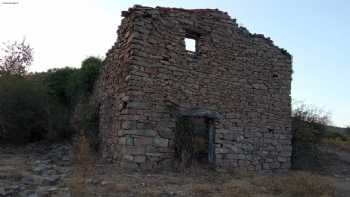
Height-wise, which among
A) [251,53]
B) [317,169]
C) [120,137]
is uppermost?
[251,53]

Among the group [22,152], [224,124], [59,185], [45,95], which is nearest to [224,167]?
[224,124]

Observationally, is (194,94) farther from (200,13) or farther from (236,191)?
(236,191)

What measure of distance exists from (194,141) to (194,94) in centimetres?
127

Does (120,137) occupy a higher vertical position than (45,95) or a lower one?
lower

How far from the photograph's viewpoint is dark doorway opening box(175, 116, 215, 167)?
951 centimetres

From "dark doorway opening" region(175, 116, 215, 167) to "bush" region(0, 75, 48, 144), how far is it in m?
6.62

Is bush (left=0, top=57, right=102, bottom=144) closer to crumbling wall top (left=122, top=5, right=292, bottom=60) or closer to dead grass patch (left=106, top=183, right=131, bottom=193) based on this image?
crumbling wall top (left=122, top=5, right=292, bottom=60)

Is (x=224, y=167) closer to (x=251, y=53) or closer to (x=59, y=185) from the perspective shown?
(x=251, y=53)

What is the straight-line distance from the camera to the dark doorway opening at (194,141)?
951 cm

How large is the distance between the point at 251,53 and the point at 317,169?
462 centimetres

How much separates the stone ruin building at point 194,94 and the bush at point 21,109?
10.8 ft

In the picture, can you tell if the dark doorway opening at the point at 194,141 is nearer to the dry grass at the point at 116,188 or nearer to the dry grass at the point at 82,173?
the dry grass at the point at 82,173

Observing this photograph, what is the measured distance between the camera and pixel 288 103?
39.3 feet

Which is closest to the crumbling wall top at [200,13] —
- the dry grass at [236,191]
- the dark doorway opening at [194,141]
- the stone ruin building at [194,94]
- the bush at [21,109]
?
the stone ruin building at [194,94]
